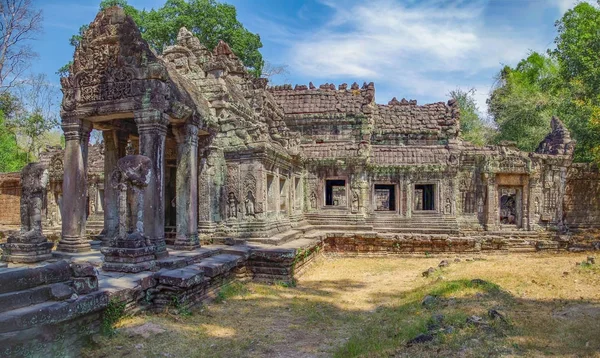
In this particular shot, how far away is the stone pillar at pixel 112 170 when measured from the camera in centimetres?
1008

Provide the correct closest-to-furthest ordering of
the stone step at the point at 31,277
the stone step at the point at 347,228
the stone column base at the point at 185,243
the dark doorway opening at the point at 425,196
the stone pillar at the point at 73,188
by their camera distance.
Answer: the stone step at the point at 31,277
the stone pillar at the point at 73,188
the stone column base at the point at 185,243
the stone step at the point at 347,228
the dark doorway opening at the point at 425,196

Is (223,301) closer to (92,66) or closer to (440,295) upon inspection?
(440,295)

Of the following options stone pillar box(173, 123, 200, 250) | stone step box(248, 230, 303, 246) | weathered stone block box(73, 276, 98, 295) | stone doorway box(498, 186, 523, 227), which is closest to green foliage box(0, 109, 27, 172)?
stone pillar box(173, 123, 200, 250)

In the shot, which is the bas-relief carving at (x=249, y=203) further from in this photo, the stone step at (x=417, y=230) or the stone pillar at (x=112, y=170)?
the stone step at (x=417, y=230)

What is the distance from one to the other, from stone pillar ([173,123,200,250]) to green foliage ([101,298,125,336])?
345 centimetres

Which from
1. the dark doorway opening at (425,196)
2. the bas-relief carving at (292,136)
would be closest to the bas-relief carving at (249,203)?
the bas-relief carving at (292,136)

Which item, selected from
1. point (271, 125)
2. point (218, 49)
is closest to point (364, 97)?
point (271, 125)

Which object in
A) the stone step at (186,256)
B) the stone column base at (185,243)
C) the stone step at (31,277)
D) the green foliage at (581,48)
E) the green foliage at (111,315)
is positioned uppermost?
the green foliage at (581,48)

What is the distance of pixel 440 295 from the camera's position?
8.22 metres

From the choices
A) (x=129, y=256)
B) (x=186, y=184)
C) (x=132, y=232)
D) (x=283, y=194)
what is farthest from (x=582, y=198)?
(x=129, y=256)

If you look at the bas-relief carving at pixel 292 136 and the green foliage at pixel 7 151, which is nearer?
the bas-relief carving at pixel 292 136

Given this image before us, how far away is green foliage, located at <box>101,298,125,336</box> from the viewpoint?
221 inches

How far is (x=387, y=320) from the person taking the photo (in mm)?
7258

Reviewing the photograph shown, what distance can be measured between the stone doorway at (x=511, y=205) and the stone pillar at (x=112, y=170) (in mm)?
12947
